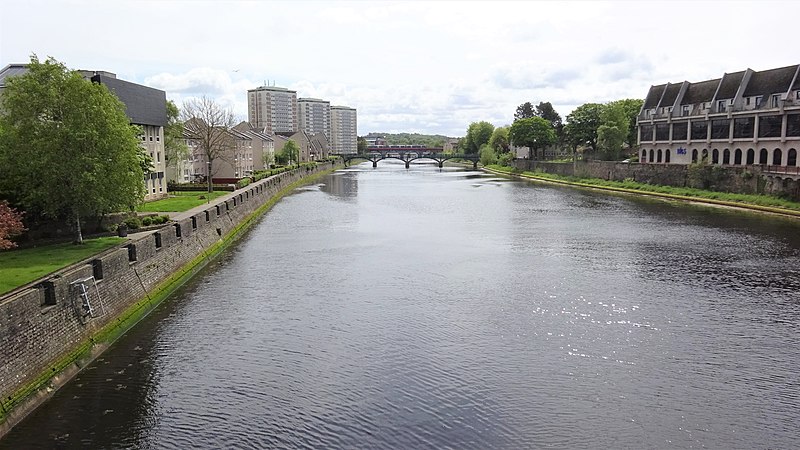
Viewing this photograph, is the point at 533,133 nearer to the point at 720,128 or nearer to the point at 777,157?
the point at 720,128

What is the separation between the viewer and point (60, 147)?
28.3 meters

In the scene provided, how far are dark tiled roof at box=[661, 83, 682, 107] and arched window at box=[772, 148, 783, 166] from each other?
19.6 meters

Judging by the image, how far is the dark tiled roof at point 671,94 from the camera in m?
81.2

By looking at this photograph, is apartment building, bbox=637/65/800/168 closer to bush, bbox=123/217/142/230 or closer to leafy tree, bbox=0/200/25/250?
bush, bbox=123/217/142/230

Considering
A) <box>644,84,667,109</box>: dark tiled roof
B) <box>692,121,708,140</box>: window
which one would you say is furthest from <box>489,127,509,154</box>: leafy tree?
<box>692,121,708,140</box>: window

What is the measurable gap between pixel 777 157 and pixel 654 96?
26.1 metres

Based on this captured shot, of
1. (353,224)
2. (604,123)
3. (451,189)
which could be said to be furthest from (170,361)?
(604,123)

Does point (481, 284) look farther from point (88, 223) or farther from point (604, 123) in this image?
point (604, 123)

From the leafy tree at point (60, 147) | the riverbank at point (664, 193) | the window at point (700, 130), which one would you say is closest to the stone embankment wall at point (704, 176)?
the riverbank at point (664, 193)

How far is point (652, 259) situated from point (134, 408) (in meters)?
26.8

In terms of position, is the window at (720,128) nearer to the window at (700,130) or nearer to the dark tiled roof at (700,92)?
the window at (700,130)

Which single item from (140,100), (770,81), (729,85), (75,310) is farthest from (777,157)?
(75,310)

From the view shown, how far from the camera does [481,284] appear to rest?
2736cm

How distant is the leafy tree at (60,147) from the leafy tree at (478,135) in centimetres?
13894
